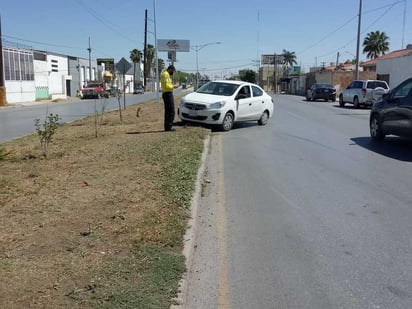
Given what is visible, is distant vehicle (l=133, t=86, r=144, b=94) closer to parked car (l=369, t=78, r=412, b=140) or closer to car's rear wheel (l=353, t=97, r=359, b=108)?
car's rear wheel (l=353, t=97, r=359, b=108)

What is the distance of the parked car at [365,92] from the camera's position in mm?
30175

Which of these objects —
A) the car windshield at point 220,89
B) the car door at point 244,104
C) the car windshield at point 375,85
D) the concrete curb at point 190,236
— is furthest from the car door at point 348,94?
the concrete curb at point 190,236

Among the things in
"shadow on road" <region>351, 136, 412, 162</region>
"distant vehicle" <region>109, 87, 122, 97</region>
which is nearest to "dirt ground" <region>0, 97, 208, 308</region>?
"shadow on road" <region>351, 136, 412, 162</region>

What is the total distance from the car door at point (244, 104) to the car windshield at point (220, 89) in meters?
0.28

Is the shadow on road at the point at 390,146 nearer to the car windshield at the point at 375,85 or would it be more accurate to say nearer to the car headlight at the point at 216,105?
the car headlight at the point at 216,105

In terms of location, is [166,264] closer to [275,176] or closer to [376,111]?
[275,176]

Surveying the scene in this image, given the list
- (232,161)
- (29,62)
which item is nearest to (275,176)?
(232,161)

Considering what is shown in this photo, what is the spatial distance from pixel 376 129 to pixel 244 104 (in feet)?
17.4

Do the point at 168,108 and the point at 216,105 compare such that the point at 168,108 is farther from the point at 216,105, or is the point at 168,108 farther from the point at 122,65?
the point at 122,65

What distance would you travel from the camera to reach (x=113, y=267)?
4469mm

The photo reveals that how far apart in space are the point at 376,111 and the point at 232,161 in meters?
4.97

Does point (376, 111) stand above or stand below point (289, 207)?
above

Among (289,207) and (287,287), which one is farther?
(289,207)

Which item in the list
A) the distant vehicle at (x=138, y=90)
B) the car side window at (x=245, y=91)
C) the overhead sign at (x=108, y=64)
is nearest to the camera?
the car side window at (x=245, y=91)
